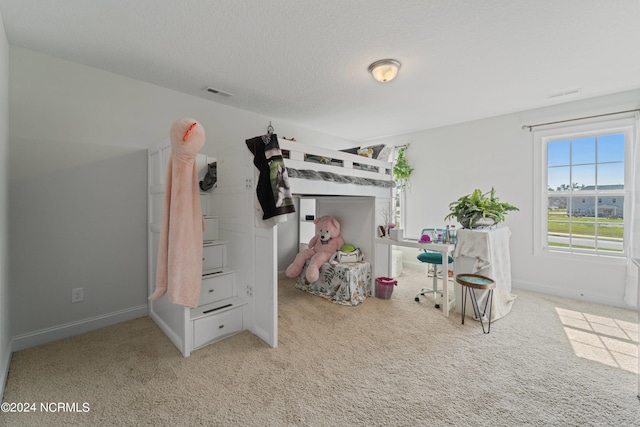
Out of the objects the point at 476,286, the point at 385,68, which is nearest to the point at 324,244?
the point at 476,286

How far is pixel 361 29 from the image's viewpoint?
1.94 meters

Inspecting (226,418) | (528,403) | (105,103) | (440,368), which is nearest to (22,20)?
(105,103)

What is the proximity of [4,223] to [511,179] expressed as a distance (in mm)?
5197

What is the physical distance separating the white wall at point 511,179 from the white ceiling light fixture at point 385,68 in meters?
2.31

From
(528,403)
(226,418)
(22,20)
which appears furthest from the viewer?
(22,20)

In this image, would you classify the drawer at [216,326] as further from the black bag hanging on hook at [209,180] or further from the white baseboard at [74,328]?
the black bag hanging on hook at [209,180]

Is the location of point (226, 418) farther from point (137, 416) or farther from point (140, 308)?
point (140, 308)

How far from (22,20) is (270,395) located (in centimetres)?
294

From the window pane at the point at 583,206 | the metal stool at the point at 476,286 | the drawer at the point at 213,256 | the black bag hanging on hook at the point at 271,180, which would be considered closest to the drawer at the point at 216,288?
the drawer at the point at 213,256

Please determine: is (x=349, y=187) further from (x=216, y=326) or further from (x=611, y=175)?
(x=611, y=175)

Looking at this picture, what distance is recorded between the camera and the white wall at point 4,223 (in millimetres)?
1757

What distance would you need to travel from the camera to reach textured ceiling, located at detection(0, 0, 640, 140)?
1746mm

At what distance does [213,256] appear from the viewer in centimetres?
256

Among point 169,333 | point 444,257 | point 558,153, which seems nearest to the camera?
point 169,333
